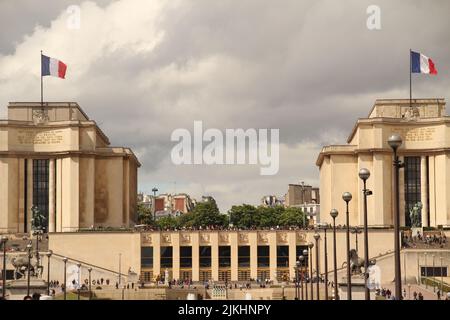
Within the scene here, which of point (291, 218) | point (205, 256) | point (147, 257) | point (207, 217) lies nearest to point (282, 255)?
point (205, 256)

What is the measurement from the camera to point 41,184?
122 metres

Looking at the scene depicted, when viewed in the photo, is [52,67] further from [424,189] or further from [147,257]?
[424,189]

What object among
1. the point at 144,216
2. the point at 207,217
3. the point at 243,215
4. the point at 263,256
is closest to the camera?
the point at 263,256

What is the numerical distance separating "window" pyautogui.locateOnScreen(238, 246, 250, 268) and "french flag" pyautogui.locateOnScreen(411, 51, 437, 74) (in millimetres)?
24129

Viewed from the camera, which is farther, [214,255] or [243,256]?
[243,256]

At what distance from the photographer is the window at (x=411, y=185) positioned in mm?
119625

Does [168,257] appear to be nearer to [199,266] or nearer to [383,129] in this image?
[199,266]

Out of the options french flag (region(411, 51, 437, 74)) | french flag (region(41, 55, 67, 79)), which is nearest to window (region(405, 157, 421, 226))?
french flag (region(411, 51, 437, 74))

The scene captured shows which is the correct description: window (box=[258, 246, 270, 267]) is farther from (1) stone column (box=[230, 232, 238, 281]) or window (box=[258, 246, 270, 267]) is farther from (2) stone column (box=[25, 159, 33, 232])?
(2) stone column (box=[25, 159, 33, 232])

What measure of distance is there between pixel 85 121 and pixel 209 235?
21.4 m

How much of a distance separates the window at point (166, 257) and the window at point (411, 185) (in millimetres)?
27584

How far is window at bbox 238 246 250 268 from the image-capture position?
10888 cm

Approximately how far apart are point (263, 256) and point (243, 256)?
6.47 ft

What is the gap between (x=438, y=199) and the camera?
118m
